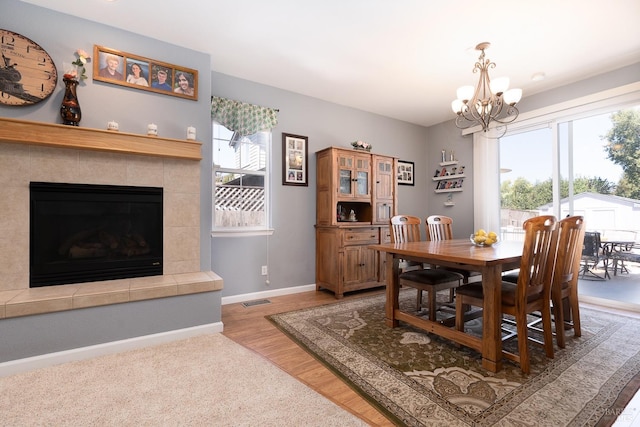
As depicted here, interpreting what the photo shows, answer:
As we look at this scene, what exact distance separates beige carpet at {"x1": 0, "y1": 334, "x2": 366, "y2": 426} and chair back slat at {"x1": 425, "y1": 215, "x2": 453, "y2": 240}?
222cm

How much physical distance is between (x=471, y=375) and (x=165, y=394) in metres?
1.80

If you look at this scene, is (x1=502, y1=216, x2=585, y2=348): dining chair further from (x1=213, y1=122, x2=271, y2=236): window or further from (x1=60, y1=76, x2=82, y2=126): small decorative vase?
(x1=60, y1=76, x2=82, y2=126): small decorative vase

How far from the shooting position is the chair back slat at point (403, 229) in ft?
9.67

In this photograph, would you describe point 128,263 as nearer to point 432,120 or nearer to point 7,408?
point 7,408

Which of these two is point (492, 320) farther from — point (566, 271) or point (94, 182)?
point (94, 182)

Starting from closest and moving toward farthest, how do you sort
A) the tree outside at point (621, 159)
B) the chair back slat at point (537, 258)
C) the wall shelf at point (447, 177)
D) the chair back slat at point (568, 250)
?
the chair back slat at point (537, 258), the chair back slat at point (568, 250), the tree outside at point (621, 159), the wall shelf at point (447, 177)

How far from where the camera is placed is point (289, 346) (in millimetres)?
2234

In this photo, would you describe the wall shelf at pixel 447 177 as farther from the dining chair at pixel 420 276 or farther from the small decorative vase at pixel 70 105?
the small decorative vase at pixel 70 105

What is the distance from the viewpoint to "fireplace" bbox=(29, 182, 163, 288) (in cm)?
227

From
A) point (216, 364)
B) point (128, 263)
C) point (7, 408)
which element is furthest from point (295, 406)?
point (128, 263)

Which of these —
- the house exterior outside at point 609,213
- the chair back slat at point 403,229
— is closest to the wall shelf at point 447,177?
the house exterior outside at point 609,213

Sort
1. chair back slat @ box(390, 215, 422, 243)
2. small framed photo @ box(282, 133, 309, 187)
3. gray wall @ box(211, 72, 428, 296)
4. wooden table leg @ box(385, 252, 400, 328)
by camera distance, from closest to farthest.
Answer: wooden table leg @ box(385, 252, 400, 328) < chair back slat @ box(390, 215, 422, 243) < gray wall @ box(211, 72, 428, 296) < small framed photo @ box(282, 133, 309, 187)

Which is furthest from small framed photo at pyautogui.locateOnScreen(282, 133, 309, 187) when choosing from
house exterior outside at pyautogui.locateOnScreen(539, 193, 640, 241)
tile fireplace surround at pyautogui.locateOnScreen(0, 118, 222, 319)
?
house exterior outside at pyautogui.locateOnScreen(539, 193, 640, 241)

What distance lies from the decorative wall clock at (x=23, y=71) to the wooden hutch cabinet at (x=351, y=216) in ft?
8.82
